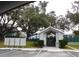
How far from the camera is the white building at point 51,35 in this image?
37594 mm

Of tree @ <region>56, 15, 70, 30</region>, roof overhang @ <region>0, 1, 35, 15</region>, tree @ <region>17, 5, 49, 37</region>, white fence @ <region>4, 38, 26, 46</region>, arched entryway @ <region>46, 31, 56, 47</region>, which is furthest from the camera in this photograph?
tree @ <region>56, 15, 70, 30</region>

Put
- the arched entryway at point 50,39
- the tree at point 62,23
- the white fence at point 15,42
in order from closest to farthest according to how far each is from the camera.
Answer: the white fence at point 15,42, the arched entryway at point 50,39, the tree at point 62,23

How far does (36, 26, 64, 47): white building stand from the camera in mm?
37594

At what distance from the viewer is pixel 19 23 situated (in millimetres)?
48438

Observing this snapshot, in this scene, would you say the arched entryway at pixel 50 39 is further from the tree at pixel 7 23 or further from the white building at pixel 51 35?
the tree at pixel 7 23

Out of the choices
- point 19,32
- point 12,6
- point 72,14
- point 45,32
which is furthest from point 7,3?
point 72,14

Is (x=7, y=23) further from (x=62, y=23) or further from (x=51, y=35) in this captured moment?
(x=62, y=23)

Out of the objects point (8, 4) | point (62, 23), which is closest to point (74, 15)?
point (62, 23)

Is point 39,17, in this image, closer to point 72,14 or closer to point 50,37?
point 50,37

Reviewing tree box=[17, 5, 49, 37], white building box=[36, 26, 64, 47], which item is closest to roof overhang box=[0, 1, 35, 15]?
white building box=[36, 26, 64, 47]

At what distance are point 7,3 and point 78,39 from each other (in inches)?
1488

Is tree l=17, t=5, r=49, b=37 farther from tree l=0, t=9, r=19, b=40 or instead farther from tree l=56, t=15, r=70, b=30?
tree l=56, t=15, r=70, b=30

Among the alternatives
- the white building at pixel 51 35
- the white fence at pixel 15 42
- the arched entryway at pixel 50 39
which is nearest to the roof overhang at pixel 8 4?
the white fence at pixel 15 42

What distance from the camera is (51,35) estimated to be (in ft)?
128
